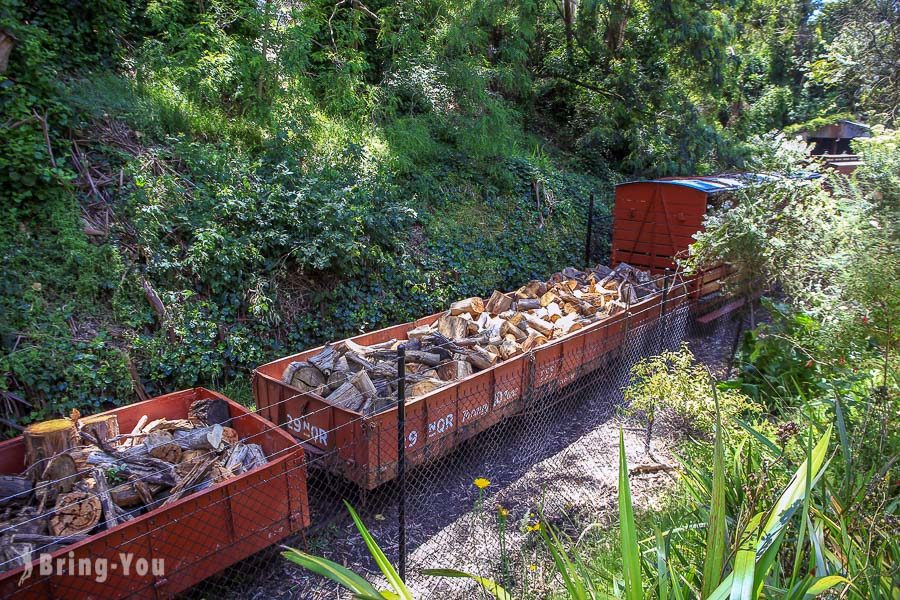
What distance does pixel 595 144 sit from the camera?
601 inches

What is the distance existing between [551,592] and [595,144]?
45.7 ft

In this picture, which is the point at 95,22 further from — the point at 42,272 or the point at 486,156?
the point at 486,156

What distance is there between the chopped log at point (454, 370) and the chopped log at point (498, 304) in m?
1.93

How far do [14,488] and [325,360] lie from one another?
2558 millimetres

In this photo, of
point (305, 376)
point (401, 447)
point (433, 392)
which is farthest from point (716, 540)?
point (305, 376)

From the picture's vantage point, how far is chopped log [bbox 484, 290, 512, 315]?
24.2 feet

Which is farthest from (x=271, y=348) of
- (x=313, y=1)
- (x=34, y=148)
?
(x=313, y=1)

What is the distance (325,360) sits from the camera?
5449 mm

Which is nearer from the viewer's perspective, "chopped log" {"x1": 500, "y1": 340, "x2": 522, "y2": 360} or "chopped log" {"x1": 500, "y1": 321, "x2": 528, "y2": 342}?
"chopped log" {"x1": 500, "y1": 340, "x2": 522, "y2": 360}

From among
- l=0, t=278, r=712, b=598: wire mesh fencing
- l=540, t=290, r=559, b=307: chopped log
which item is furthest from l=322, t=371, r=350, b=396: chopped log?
l=540, t=290, r=559, b=307: chopped log

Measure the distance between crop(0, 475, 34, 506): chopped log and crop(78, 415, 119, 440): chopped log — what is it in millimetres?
659

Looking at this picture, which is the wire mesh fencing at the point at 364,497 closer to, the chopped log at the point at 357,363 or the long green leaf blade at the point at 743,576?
the chopped log at the point at 357,363

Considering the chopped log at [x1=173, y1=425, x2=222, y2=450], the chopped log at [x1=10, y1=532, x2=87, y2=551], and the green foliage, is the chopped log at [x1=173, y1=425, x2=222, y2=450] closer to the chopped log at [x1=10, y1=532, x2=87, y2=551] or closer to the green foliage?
the chopped log at [x1=10, y1=532, x2=87, y2=551]

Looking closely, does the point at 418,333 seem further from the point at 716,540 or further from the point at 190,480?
the point at 716,540
